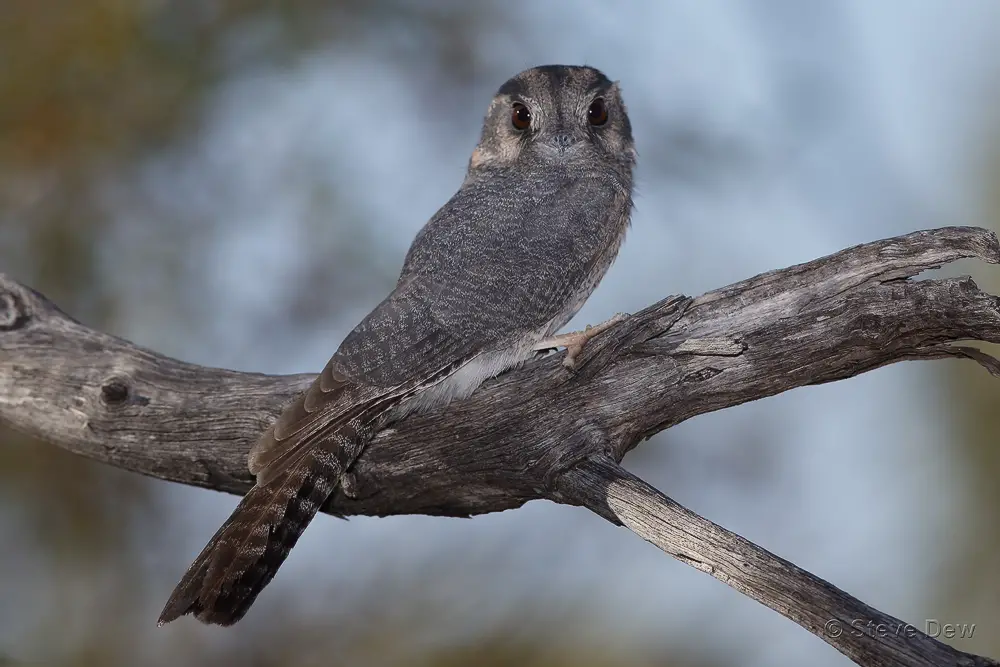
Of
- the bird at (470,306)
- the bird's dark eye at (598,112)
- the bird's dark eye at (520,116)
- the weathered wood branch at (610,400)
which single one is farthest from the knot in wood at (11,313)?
the bird's dark eye at (598,112)

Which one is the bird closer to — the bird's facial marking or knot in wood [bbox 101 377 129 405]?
the bird's facial marking

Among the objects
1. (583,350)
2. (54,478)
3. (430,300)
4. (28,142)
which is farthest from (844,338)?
(28,142)

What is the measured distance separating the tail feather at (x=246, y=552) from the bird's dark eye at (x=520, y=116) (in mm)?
2180

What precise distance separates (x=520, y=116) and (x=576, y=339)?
1577 millimetres

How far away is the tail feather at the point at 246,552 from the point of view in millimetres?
3314

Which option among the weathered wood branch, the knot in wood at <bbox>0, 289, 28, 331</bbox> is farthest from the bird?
the knot in wood at <bbox>0, 289, 28, 331</bbox>

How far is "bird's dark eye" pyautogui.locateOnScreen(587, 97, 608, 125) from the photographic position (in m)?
4.96

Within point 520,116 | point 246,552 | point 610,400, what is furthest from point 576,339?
point 520,116

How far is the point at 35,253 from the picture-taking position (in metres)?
6.83

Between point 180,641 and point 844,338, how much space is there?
4.36 metres

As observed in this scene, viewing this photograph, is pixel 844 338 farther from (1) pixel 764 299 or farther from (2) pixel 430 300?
(2) pixel 430 300

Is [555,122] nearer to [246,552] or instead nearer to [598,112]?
[598,112]

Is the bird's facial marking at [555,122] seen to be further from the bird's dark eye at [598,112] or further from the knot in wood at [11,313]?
the knot in wood at [11,313]

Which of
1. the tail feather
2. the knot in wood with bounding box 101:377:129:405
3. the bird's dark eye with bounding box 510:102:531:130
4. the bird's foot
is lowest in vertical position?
the tail feather
